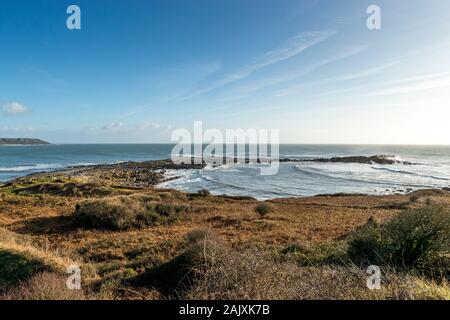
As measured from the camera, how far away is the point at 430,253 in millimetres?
7020

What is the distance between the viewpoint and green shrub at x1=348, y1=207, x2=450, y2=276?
274 inches

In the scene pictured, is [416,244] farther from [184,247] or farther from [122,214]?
[122,214]

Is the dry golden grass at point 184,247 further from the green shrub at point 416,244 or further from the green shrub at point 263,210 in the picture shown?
the green shrub at point 416,244

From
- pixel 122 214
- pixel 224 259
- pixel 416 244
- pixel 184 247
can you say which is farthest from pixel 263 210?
pixel 224 259

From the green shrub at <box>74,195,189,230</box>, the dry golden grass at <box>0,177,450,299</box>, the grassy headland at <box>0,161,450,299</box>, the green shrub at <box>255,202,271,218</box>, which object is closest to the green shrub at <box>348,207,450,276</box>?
the grassy headland at <box>0,161,450,299</box>

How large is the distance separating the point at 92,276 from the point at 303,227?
13.0 metres

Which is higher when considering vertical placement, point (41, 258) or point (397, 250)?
point (397, 250)

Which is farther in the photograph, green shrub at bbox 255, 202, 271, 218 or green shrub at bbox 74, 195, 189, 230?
green shrub at bbox 255, 202, 271, 218

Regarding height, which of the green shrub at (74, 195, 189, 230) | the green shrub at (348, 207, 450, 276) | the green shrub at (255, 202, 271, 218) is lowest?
the green shrub at (255, 202, 271, 218)

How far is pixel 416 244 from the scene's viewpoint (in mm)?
7133

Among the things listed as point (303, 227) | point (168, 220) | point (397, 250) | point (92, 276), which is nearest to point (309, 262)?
point (397, 250)

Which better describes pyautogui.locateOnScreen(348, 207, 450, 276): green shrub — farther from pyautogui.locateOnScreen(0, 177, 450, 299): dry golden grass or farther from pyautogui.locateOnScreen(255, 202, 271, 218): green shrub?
pyautogui.locateOnScreen(255, 202, 271, 218): green shrub
